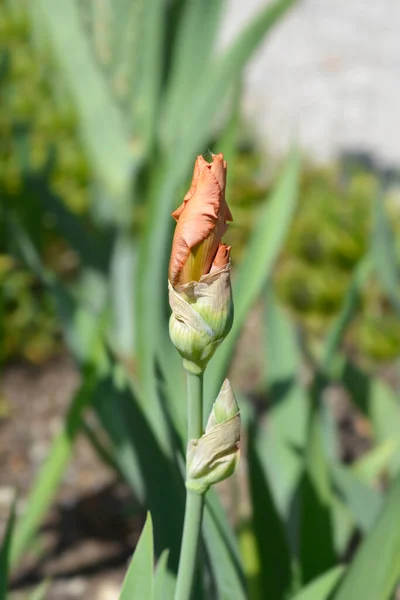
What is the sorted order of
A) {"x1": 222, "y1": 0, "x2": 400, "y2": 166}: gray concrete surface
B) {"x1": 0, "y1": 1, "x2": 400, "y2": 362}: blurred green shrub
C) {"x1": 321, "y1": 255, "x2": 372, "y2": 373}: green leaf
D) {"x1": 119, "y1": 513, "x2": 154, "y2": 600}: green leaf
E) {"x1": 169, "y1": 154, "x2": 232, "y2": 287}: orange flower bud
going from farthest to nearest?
1. {"x1": 222, "y1": 0, "x2": 400, "y2": 166}: gray concrete surface
2. {"x1": 0, "y1": 1, "x2": 400, "y2": 362}: blurred green shrub
3. {"x1": 321, "y1": 255, "x2": 372, "y2": 373}: green leaf
4. {"x1": 119, "y1": 513, "x2": 154, "y2": 600}: green leaf
5. {"x1": 169, "y1": 154, "x2": 232, "y2": 287}: orange flower bud

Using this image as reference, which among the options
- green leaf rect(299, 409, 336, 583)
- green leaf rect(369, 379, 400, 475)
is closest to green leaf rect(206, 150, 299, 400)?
green leaf rect(299, 409, 336, 583)

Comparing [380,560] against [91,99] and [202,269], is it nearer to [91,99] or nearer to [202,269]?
[202,269]

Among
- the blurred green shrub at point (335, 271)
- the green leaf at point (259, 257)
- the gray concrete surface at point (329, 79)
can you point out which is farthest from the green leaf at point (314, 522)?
the gray concrete surface at point (329, 79)

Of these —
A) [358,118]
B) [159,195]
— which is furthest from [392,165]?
[159,195]

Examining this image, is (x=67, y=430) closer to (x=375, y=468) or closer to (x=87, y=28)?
(x=375, y=468)

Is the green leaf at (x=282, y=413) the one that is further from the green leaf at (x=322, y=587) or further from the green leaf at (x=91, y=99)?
the green leaf at (x=91, y=99)

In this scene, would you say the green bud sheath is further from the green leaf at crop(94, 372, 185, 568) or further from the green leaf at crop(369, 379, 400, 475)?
the green leaf at crop(369, 379, 400, 475)

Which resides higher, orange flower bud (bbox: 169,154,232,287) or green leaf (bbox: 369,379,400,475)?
orange flower bud (bbox: 169,154,232,287)
